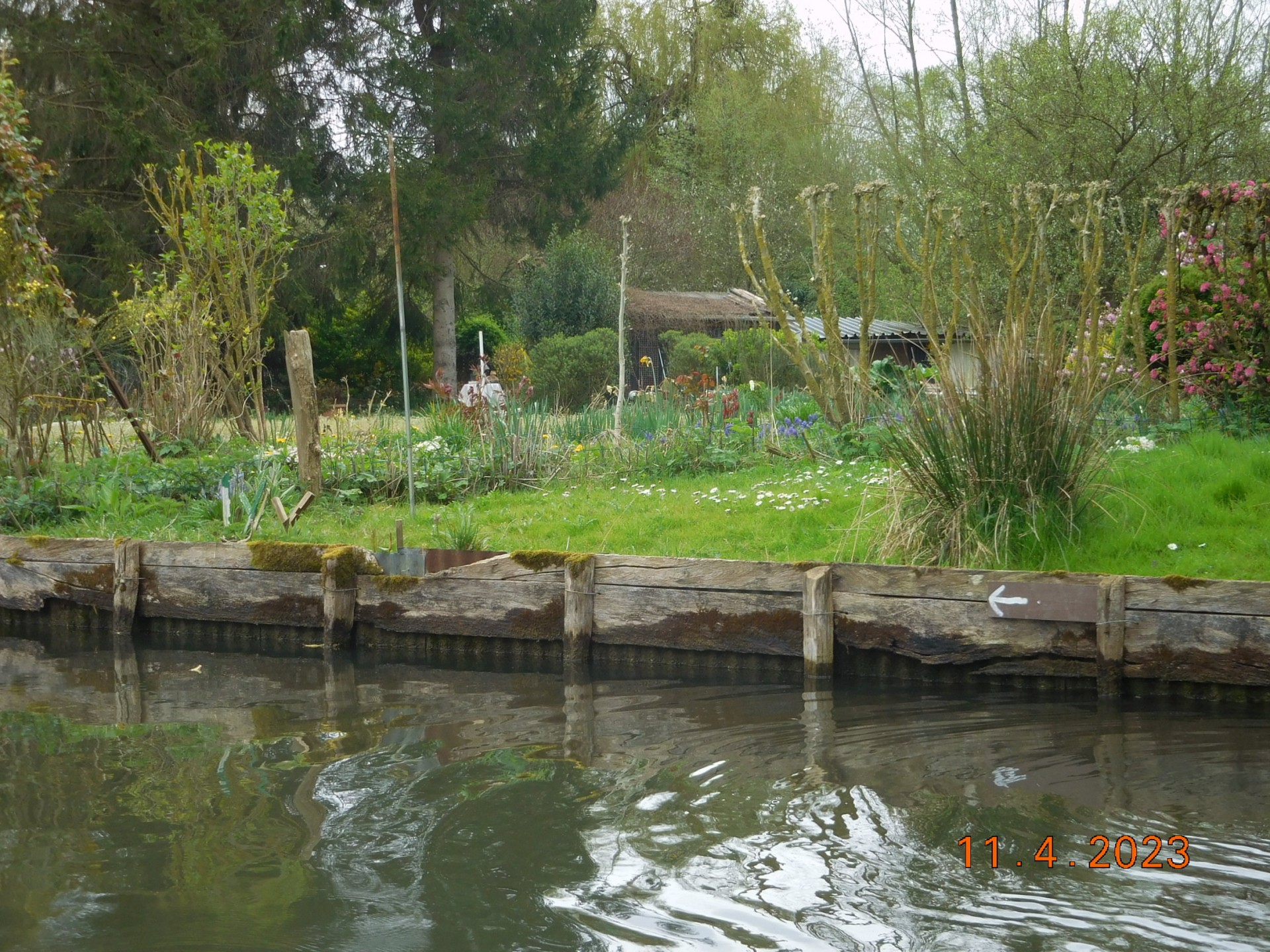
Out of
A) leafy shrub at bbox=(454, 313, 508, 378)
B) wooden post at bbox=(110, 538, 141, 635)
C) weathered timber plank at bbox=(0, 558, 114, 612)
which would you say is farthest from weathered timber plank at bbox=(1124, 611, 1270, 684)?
leafy shrub at bbox=(454, 313, 508, 378)

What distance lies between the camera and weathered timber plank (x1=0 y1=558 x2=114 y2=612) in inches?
318

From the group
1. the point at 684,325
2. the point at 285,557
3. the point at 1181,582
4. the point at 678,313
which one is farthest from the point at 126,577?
the point at 678,313

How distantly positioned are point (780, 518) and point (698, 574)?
1442 millimetres

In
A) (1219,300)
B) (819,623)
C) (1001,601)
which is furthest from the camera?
(1219,300)

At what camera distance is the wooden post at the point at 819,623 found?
6.36m

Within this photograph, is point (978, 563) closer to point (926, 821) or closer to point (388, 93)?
point (926, 821)

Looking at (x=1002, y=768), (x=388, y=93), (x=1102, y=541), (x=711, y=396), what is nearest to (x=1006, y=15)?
(x=388, y=93)

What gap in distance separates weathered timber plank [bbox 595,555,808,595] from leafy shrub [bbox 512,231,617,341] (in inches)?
678

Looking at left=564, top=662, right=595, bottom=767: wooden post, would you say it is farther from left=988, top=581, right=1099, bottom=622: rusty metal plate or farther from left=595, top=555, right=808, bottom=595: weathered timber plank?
left=988, top=581, right=1099, bottom=622: rusty metal plate

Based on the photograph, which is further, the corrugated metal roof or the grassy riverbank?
the corrugated metal roof

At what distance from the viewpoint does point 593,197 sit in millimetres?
26828

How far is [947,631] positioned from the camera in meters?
6.21

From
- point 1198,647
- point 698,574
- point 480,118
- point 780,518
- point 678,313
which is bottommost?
point 1198,647

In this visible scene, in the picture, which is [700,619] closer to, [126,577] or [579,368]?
[126,577]
